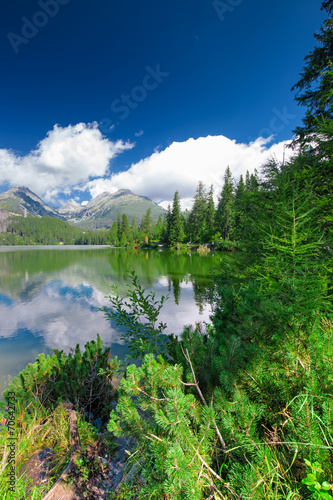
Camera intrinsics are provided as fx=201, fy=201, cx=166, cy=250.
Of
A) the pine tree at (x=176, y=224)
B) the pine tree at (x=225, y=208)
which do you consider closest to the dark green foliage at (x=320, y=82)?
the pine tree at (x=225, y=208)

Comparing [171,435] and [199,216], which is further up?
[199,216]

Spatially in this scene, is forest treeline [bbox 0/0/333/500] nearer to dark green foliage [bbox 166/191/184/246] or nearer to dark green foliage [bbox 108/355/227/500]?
dark green foliage [bbox 108/355/227/500]

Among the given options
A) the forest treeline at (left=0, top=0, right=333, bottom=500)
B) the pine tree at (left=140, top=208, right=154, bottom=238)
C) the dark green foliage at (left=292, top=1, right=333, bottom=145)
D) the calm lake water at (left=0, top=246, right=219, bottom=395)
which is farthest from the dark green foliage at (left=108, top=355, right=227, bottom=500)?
the pine tree at (left=140, top=208, right=154, bottom=238)

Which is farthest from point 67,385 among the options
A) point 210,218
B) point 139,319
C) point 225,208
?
point 210,218

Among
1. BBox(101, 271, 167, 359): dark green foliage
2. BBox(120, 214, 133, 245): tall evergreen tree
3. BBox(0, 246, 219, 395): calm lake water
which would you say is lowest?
BBox(0, 246, 219, 395): calm lake water

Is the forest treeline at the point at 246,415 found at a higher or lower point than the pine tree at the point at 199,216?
lower

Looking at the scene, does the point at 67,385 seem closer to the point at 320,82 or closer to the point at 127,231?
the point at 320,82

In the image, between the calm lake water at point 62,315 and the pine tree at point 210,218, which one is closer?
the calm lake water at point 62,315

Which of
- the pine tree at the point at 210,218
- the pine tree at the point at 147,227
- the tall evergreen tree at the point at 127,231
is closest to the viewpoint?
the pine tree at the point at 210,218

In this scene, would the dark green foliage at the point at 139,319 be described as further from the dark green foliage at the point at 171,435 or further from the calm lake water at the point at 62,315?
the dark green foliage at the point at 171,435

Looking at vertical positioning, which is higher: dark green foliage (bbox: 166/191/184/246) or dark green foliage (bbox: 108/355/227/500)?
dark green foliage (bbox: 166/191/184/246)

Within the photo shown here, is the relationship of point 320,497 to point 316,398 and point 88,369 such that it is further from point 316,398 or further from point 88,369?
point 88,369

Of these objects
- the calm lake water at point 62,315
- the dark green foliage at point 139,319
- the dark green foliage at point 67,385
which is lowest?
the calm lake water at point 62,315

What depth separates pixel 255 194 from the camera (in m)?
6.46
